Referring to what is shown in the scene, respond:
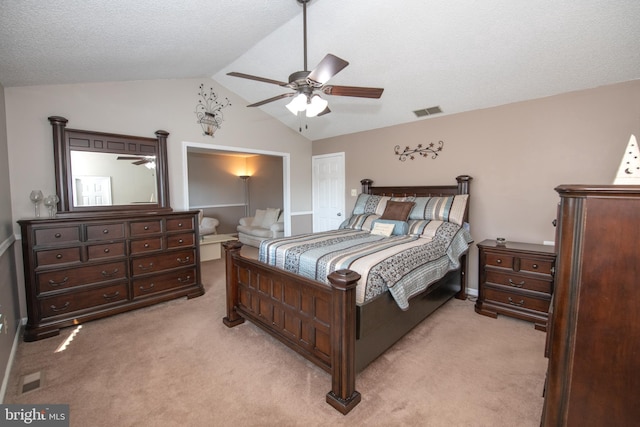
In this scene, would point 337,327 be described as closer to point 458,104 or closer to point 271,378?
point 271,378

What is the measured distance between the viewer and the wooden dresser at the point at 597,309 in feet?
3.24

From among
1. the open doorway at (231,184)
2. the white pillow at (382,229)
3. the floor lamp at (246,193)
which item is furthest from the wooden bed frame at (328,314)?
the floor lamp at (246,193)

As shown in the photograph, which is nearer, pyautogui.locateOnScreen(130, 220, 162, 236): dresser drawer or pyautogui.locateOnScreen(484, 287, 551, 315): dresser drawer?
pyautogui.locateOnScreen(484, 287, 551, 315): dresser drawer

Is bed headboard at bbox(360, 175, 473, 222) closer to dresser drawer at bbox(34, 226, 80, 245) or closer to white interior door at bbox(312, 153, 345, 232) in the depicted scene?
white interior door at bbox(312, 153, 345, 232)

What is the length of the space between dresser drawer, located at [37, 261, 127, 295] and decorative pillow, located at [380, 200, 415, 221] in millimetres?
3075

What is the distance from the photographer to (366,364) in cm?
206

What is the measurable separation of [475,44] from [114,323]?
4365mm

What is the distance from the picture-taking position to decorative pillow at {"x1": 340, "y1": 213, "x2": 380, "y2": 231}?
12.3 ft

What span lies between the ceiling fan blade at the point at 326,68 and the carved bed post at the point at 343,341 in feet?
4.39

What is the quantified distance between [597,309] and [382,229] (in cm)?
241

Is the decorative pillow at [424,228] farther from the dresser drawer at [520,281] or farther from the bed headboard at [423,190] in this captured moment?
the dresser drawer at [520,281]

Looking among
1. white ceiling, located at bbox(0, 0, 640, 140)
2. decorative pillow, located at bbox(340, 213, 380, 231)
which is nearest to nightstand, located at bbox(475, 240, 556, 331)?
decorative pillow, located at bbox(340, 213, 380, 231)

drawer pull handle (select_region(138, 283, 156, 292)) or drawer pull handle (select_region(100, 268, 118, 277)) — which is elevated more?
drawer pull handle (select_region(100, 268, 118, 277))

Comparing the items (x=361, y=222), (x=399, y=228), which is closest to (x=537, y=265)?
(x=399, y=228)
